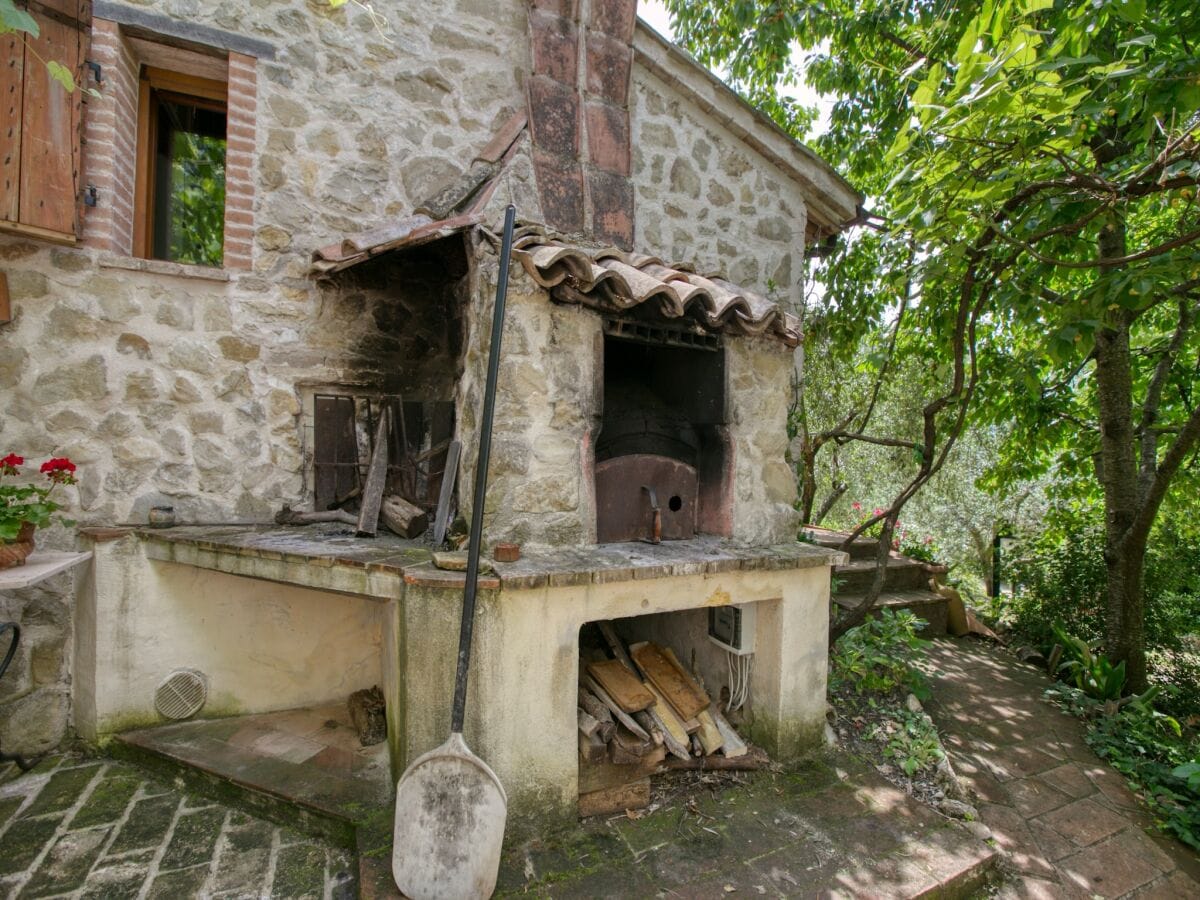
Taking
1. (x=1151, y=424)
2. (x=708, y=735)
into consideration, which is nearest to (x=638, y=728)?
(x=708, y=735)

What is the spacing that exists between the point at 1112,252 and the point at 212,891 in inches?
281

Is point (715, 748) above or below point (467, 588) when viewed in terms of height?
below

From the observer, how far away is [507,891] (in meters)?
2.35

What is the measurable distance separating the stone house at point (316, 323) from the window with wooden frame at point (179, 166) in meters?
0.02

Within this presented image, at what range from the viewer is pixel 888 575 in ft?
19.8

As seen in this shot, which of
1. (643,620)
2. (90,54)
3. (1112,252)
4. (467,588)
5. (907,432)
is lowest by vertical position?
(643,620)

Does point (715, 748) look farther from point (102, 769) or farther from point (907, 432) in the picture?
point (907, 432)

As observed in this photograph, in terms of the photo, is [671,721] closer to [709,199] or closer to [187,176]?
[709,199]

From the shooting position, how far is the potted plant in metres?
2.63

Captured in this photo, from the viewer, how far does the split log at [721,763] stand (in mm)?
3195

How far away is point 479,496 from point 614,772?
1.71m

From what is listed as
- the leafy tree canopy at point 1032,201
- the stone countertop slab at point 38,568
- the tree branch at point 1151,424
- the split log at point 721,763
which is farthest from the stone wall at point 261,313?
the tree branch at point 1151,424

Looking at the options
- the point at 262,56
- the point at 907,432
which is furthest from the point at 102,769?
the point at 907,432

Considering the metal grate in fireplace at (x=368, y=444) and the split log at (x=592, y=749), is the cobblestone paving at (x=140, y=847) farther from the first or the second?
the metal grate in fireplace at (x=368, y=444)
